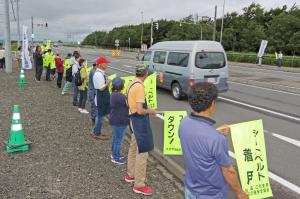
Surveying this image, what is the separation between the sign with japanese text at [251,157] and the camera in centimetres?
310

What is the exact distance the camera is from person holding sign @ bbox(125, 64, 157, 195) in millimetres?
4254

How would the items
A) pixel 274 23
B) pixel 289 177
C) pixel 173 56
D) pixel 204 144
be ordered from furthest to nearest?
pixel 274 23 < pixel 173 56 < pixel 289 177 < pixel 204 144

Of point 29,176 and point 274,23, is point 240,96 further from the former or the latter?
point 274,23

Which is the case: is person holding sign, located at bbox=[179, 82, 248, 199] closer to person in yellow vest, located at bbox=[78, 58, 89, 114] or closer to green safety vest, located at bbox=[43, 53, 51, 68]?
person in yellow vest, located at bbox=[78, 58, 89, 114]

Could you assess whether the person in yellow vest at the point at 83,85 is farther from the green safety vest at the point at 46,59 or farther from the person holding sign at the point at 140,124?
the green safety vest at the point at 46,59

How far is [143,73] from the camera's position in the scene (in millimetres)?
4355

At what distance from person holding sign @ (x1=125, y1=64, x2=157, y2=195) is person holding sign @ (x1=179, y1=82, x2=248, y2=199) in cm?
175

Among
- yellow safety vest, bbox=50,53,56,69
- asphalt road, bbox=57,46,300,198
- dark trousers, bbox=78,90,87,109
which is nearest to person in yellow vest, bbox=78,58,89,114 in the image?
dark trousers, bbox=78,90,87,109

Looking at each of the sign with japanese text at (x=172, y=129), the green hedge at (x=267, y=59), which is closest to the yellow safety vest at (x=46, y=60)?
the sign with japanese text at (x=172, y=129)

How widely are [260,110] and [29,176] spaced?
8.04 m

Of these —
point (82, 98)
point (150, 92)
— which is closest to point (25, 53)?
point (82, 98)

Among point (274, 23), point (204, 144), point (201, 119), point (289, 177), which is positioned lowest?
point (289, 177)

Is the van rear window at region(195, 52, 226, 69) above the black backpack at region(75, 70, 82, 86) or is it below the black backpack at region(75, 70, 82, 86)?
above

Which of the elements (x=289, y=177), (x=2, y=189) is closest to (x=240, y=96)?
(x=289, y=177)
